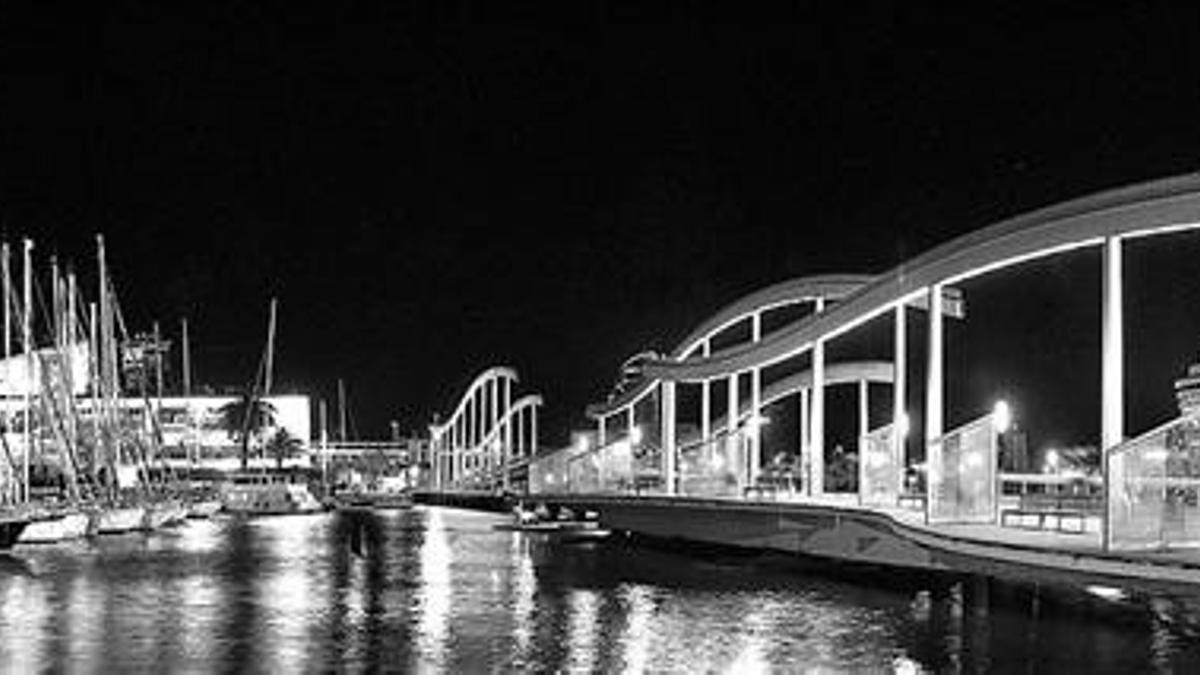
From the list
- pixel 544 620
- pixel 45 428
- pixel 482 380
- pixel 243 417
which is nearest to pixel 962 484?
pixel 544 620

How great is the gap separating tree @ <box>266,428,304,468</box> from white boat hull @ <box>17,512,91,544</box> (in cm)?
11154

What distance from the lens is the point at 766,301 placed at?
5028cm

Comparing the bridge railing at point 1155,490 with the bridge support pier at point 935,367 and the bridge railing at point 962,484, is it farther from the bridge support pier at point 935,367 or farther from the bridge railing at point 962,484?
the bridge support pier at point 935,367

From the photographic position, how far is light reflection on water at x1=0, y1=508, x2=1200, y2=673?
19953mm

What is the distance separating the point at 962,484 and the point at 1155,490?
7.93m

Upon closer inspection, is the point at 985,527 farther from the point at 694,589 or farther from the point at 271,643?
the point at 271,643

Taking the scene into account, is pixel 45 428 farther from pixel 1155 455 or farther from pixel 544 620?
pixel 1155 455

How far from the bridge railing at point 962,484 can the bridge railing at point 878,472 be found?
8372 mm

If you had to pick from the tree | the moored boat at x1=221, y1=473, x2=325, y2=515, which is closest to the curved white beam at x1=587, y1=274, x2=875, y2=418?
the moored boat at x1=221, y1=473, x2=325, y2=515

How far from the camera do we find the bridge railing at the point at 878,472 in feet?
120

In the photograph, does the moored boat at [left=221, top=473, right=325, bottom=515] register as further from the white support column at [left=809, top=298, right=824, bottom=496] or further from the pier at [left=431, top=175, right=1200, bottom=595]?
the white support column at [left=809, top=298, right=824, bottom=496]

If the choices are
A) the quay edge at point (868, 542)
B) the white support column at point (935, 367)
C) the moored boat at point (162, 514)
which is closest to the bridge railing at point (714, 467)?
the quay edge at point (868, 542)

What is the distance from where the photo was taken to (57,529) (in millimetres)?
55938

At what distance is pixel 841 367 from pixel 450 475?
10639 centimetres
